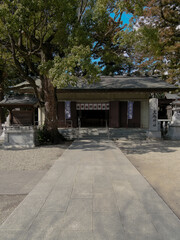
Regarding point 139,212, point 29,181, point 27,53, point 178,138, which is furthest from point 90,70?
point 178,138

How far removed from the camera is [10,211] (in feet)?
9.36

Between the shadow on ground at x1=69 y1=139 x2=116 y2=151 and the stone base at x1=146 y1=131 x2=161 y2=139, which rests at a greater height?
the stone base at x1=146 y1=131 x2=161 y2=139

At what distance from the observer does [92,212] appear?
2.68 metres

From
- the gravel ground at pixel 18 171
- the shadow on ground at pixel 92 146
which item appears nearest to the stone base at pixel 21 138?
the gravel ground at pixel 18 171

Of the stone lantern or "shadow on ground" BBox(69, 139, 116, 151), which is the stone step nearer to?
the stone lantern

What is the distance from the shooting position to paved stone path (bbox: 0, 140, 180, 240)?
2170 mm

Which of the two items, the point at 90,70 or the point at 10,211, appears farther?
the point at 90,70

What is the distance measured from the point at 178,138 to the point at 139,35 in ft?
25.4

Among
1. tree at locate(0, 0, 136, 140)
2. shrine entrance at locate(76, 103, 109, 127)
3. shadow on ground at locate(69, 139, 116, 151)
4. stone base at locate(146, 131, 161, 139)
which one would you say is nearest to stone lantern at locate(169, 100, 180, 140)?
stone base at locate(146, 131, 161, 139)

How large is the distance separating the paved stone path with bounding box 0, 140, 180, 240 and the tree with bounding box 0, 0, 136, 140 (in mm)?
4418

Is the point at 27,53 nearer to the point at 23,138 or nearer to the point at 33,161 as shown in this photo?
the point at 23,138

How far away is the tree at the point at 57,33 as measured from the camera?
650cm

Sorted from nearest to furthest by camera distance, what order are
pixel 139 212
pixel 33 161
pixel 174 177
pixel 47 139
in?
pixel 139 212 < pixel 174 177 < pixel 33 161 < pixel 47 139

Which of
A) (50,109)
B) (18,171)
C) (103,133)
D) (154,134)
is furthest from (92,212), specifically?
(103,133)
